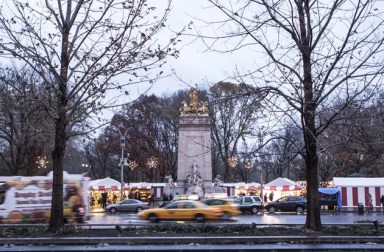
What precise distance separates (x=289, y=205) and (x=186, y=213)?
16.5 metres

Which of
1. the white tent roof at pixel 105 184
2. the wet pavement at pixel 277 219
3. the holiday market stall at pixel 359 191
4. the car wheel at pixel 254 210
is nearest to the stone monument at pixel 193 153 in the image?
the white tent roof at pixel 105 184

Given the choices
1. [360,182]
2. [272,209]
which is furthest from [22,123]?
[360,182]

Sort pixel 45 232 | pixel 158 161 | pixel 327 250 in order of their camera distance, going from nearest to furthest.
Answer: pixel 327 250 → pixel 45 232 → pixel 158 161

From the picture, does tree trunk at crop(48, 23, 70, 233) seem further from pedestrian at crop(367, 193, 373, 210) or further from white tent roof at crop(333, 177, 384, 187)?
pedestrian at crop(367, 193, 373, 210)

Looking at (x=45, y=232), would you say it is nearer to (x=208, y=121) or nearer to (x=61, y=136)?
(x=61, y=136)

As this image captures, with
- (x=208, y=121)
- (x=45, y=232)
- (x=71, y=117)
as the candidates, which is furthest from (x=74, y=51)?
(x=208, y=121)

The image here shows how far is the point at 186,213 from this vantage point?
26219 mm

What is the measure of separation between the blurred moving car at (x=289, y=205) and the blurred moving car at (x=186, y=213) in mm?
15143

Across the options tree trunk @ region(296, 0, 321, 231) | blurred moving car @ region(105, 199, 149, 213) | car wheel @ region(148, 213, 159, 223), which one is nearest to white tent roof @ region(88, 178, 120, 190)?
blurred moving car @ region(105, 199, 149, 213)

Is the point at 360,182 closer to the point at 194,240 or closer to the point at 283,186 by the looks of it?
the point at 283,186

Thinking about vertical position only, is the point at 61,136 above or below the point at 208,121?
below

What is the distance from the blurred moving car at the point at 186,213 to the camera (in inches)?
1030

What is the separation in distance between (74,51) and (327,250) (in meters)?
9.71

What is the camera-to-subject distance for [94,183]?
49844mm
